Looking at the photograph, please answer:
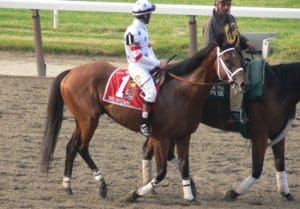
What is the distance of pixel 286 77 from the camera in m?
8.72

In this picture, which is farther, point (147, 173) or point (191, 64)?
point (147, 173)

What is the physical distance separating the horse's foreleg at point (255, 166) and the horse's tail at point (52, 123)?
5.95ft

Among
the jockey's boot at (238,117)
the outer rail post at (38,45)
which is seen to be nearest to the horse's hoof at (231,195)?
the jockey's boot at (238,117)

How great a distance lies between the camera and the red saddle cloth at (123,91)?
8453 millimetres

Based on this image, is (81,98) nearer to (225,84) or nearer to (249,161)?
(225,84)

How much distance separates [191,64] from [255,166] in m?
1.17

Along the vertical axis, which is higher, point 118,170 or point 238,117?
point 238,117

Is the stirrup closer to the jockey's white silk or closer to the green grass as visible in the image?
the jockey's white silk

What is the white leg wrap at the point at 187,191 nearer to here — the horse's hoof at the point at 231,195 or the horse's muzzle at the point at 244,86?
the horse's hoof at the point at 231,195

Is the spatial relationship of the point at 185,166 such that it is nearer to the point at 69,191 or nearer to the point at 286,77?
the point at 69,191

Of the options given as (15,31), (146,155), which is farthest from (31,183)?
(15,31)

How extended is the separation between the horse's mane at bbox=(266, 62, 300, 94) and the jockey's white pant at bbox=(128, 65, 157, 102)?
1179 millimetres

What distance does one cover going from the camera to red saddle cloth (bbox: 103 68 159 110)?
845 centimetres

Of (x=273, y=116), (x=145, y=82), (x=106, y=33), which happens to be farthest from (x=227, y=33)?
(x=106, y=33)
